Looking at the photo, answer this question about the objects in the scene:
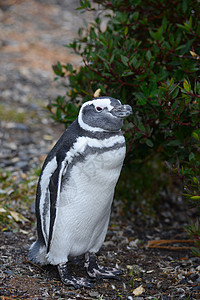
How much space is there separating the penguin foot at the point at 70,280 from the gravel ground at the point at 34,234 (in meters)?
0.04

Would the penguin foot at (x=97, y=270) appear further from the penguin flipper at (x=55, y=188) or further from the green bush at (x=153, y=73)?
the green bush at (x=153, y=73)

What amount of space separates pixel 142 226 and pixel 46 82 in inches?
163

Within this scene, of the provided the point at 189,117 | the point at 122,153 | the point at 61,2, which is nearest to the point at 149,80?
the point at 189,117

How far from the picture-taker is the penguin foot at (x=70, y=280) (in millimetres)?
2666

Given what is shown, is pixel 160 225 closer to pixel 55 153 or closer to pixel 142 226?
pixel 142 226

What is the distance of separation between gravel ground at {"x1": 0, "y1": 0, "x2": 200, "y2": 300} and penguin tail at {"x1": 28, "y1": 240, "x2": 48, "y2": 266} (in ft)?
0.16

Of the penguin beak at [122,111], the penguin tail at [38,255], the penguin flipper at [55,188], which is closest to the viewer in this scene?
the penguin beak at [122,111]

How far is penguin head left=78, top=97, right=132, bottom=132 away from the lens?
96.7 inches

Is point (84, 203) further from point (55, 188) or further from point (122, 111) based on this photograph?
point (122, 111)

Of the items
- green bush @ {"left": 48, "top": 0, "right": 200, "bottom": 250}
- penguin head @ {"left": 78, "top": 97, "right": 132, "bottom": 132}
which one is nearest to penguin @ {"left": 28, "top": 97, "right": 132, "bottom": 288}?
penguin head @ {"left": 78, "top": 97, "right": 132, "bottom": 132}

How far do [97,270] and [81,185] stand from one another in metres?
0.65

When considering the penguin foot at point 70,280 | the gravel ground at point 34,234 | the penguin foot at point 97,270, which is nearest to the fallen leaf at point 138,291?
the gravel ground at point 34,234

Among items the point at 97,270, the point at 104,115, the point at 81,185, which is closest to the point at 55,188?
the point at 81,185

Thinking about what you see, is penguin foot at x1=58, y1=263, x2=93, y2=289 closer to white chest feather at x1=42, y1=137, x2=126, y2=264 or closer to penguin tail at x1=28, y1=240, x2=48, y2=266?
white chest feather at x1=42, y1=137, x2=126, y2=264
